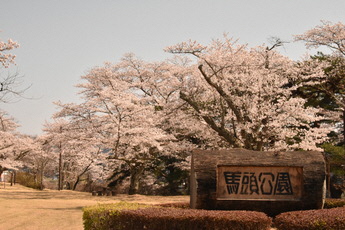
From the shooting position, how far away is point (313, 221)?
8.55m

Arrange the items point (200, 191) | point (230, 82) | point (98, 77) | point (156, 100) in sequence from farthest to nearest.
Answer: point (98, 77) < point (156, 100) < point (230, 82) < point (200, 191)

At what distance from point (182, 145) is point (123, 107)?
6.73 metres

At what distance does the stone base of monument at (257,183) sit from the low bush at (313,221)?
1759 mm

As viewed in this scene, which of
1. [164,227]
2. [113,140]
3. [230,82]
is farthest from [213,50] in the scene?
[164,227]

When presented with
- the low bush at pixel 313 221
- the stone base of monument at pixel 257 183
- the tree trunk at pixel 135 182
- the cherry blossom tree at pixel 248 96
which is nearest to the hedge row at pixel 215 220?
the low bush at pixel 313 221

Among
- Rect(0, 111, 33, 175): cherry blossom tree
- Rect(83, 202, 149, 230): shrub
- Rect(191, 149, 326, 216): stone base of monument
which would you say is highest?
Rect(0, 111, 33, 175): cherry blossom tree

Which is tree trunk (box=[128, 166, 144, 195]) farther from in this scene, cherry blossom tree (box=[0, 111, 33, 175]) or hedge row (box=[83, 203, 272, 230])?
hedge row (box=[83, 203, 272, 230])

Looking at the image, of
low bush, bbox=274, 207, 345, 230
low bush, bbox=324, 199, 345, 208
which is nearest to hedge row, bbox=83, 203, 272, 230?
low bush, bbox=274, 207, 345, 230

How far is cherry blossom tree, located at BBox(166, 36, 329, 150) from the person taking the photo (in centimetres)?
2102

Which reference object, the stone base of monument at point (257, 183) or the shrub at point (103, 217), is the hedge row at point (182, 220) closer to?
the shrub at point (103, 217)

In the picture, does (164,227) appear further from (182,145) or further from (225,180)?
(182,145)

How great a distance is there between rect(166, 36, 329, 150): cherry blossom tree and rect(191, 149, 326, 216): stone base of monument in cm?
913

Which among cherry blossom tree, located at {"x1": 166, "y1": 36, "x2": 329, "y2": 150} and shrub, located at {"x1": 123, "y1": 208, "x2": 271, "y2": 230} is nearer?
shrub, located at {"x1": 123, "y1": 208, "x2": 271, "y2": 230}

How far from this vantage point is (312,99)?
2686 cm
